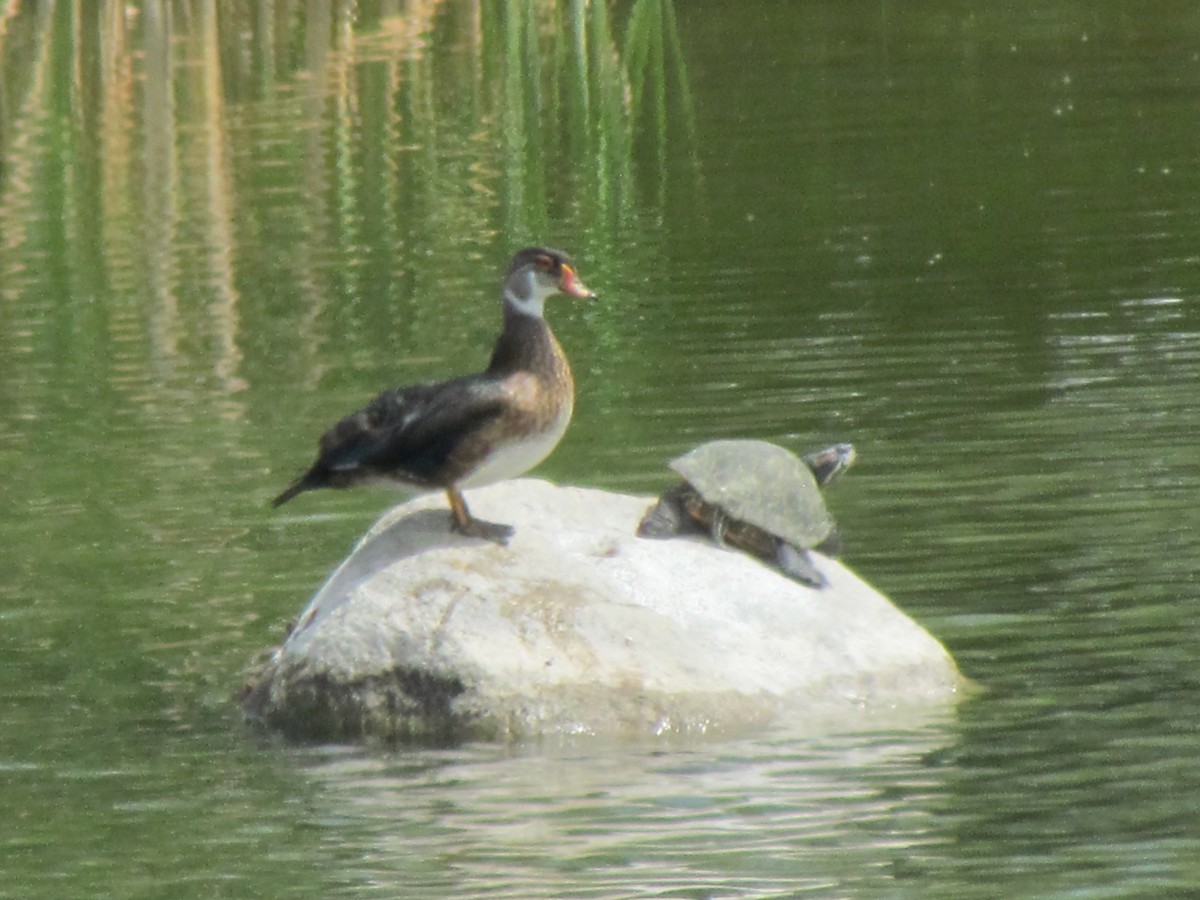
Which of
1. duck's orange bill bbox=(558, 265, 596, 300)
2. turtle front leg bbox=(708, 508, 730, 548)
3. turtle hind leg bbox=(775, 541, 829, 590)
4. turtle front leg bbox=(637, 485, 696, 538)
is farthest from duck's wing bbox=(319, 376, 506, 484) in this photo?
turtle hind leg bbox=(775, 541, 829, 590)

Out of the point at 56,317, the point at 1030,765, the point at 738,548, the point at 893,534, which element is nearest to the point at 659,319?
the point at 56,317

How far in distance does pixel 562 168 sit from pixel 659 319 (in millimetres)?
6668

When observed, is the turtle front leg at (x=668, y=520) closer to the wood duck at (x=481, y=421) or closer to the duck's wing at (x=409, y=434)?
the wood duck at (x=481, y=421)

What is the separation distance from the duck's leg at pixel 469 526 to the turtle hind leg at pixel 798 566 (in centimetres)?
98

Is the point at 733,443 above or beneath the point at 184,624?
above

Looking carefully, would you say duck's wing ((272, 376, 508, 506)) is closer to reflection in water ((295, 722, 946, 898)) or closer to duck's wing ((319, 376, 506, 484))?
duck's wing ((319, 376, 506, 484))

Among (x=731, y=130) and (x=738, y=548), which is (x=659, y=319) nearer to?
(x=738, y=548)

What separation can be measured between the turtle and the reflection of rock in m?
0.16

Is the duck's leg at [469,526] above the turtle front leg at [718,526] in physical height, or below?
above

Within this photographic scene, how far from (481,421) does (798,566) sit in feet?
4.06

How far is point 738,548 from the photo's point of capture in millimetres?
9672

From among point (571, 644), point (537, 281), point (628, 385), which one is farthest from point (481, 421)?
point (628, 385)

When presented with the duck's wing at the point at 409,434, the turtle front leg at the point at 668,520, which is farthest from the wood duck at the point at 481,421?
the turtle front leg at the point at 668,520

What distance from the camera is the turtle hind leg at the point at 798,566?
9.30 meters
